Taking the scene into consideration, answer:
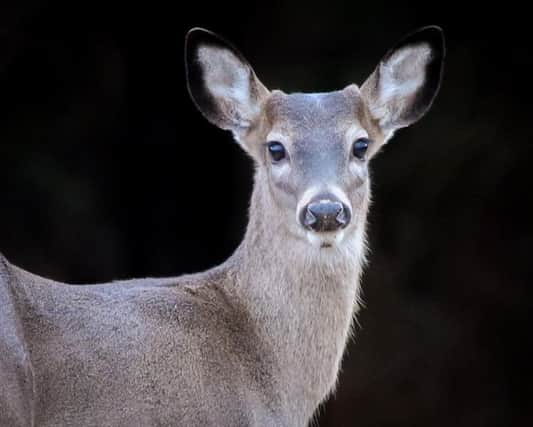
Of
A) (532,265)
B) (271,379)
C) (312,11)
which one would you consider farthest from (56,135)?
(271,379)

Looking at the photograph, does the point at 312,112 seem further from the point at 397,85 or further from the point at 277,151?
the point at 397,85

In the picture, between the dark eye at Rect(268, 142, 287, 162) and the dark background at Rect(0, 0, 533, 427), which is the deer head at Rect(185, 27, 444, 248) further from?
the dark background at Rect(0, 0, 533, 427)

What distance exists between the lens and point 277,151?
820cm

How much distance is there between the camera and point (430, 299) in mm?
14680

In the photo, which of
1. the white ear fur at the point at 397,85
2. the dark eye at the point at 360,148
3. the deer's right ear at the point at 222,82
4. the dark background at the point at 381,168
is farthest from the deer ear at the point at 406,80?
the dark background at the point at 381,168

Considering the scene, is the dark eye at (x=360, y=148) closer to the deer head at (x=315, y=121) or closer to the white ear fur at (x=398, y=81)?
the deer head at (x=315, y=121)

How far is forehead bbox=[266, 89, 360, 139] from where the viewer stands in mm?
8148

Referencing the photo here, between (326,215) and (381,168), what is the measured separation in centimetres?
712

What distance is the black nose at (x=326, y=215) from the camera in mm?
7637

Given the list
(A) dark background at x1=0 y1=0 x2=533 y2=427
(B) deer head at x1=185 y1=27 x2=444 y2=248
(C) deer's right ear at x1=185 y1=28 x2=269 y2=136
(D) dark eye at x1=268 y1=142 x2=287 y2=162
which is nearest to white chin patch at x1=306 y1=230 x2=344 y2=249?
(B) deer head at x1=185 y1=27 x2=444 y2=248

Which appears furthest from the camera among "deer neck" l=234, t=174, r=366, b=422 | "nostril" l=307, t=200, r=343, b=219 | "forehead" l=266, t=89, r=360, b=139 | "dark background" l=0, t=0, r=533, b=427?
"dark background" l=0, t=0, r=533, b=427

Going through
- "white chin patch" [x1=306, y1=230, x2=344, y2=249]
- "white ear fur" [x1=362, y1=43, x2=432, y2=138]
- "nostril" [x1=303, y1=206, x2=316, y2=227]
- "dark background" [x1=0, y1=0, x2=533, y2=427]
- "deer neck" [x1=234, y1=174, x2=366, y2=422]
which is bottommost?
"dark background" [x1=0, y1=0, x2=533, y2=427]

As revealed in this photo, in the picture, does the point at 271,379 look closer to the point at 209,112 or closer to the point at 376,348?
the point at 209,112

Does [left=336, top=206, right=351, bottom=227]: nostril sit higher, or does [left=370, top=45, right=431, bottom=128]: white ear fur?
[left=370, top=45, right=431, bottom=128]: white ear fur
